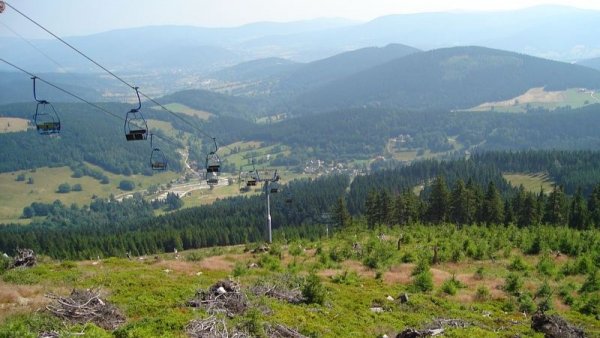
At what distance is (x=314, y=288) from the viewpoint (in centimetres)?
2519

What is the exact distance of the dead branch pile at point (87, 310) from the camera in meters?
19.4

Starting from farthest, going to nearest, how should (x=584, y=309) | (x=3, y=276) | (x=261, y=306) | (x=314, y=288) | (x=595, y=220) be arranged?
1. (x=595, y=220)
2. (x=584, y=309)
3. (x=3, y=276)
4. (x=314, y=288)
5. (x=261, y=306)

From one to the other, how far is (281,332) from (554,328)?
→ 13.2 m

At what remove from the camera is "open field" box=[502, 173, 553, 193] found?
5620 inches

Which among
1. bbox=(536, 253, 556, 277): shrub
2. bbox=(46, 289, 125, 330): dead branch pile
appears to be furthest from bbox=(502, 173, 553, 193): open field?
bbox=(46, 289, 125, 330): dead branch pile

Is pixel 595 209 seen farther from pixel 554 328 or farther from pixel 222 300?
pixel 222 300

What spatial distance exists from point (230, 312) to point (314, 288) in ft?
18.2

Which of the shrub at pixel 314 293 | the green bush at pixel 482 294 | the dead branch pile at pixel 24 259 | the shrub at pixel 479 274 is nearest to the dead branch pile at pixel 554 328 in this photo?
the green bush at pixel 482 294

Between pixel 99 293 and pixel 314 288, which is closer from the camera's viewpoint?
pixel 99 293

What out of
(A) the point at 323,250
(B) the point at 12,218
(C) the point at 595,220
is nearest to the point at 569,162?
(C) the point at 595,220

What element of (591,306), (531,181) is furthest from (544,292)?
(531,181)

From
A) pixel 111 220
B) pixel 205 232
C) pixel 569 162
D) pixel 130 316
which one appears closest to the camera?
pixel 130 316

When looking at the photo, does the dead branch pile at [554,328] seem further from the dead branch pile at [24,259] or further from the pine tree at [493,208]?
the pine tree at [493,208]

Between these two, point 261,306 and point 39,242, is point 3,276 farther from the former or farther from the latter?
point 39,242
